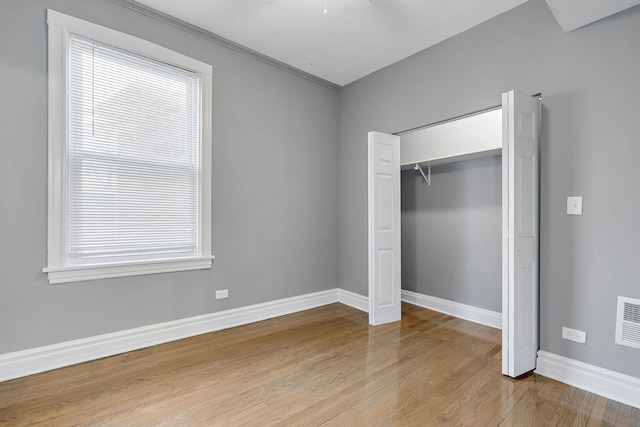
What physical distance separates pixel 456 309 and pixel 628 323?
5.80 ft

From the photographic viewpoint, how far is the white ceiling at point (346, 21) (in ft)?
8.50

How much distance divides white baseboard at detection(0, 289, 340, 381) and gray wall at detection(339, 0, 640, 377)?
8.86 ft

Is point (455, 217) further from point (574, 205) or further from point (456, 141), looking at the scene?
point (574, 205)

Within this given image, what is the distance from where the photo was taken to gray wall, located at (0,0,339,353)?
2.25 m

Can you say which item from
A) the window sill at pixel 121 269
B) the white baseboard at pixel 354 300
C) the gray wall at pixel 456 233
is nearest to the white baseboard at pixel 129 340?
the window sill at pixel 121 269

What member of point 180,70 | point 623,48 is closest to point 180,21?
point 180,70

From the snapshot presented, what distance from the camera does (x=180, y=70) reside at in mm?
3000

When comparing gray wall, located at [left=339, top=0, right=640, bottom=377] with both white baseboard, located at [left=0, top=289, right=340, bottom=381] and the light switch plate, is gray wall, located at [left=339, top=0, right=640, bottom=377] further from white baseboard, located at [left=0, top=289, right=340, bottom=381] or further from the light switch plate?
white baseboard, located at [left=0, top=289, right=340, bottom=381]

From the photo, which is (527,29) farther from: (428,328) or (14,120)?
(14,120)

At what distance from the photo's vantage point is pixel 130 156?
8.95 ft

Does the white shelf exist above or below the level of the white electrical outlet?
above

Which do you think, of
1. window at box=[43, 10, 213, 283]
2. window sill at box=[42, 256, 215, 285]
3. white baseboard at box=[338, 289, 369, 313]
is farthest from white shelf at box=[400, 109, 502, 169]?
window sill at box=[42, 256, 215, 285]

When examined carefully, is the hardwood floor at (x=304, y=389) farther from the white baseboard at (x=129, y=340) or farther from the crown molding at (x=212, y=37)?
the crown molding at (x=212, y=37)

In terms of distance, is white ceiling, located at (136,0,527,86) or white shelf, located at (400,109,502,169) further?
white shelf, located at (400,109,502,169)
